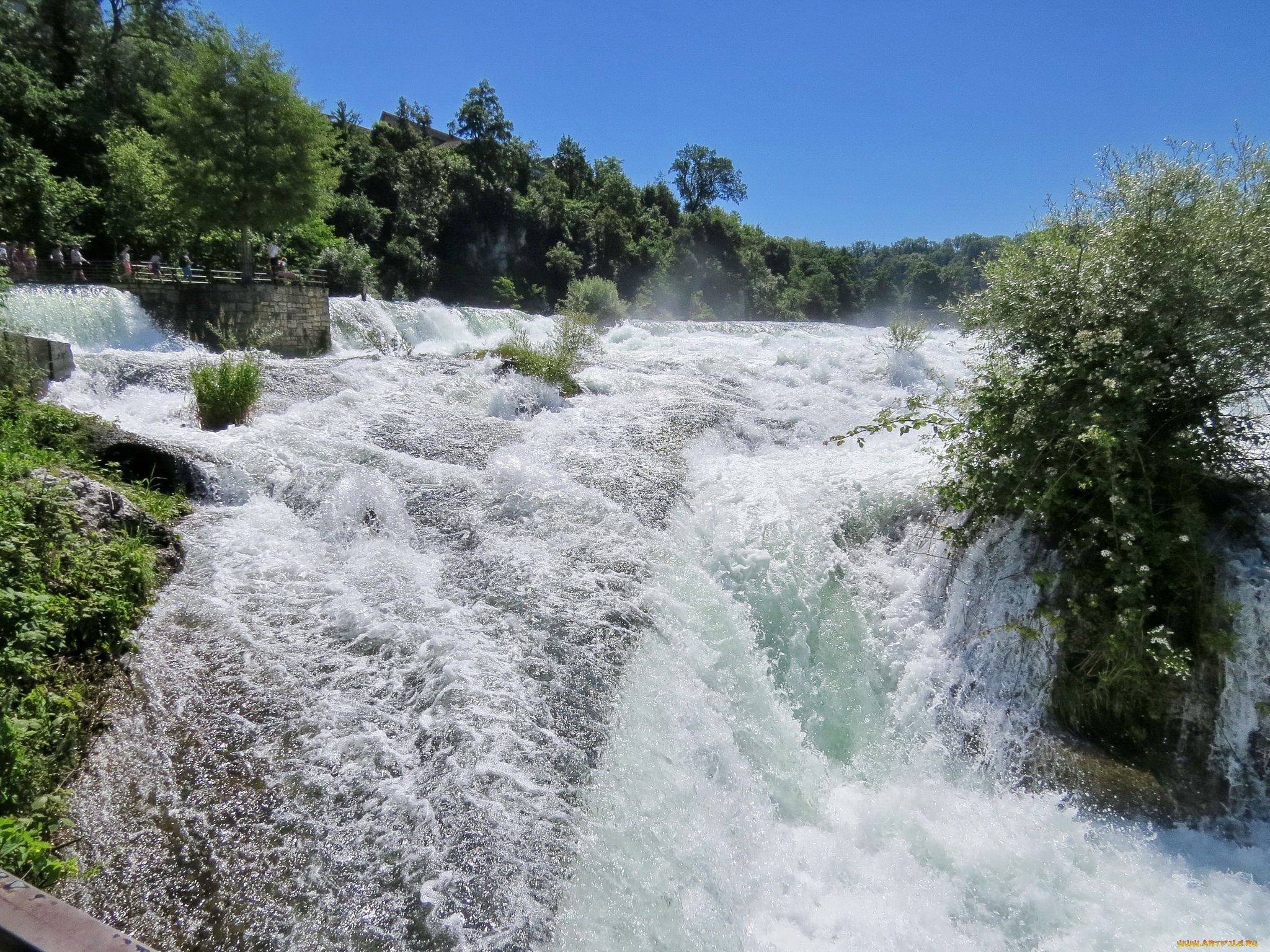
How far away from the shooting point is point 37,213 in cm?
1631

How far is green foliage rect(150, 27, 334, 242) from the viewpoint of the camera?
14.9 m

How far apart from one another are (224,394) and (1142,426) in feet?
28.7

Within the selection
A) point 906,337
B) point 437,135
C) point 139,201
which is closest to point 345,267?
point 139,201

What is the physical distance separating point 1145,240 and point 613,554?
4218 millimetres

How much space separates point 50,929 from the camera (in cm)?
161

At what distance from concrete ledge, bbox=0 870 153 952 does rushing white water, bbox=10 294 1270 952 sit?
40.4 inches

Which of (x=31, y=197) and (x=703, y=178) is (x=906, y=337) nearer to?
(x=31, y=197)

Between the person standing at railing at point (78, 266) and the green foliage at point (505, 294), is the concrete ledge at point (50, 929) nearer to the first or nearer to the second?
the person standing at railing at point (78, 266)

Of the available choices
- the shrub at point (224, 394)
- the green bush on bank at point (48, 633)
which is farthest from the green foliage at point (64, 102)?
the green bush on bank at point (48, 633)

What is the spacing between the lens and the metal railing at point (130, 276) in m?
13.0

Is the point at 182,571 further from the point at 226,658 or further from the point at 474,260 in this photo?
the point at 474,260

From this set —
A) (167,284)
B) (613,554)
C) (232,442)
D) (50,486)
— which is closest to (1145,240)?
(613,554)

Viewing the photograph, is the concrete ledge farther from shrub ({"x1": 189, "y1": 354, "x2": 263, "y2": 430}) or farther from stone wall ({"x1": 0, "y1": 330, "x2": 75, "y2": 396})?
stone wall ({"x1": 0, "y1": 330, "x2": 75, "y2": 396})

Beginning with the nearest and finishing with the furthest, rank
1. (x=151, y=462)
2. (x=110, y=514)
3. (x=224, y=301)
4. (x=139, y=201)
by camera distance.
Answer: (x=110, y=514) → (x=151, y=462) → (x=224, y=301) → (x=139, y=201)
